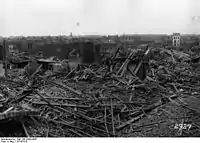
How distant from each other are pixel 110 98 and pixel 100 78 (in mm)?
823

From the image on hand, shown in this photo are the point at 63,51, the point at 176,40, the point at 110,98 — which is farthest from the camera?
the point at 63,51

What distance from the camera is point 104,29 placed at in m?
3.70

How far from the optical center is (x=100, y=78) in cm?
429

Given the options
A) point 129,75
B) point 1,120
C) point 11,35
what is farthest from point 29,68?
point 129,75

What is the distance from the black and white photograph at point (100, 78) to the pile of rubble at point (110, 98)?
15 millimetres

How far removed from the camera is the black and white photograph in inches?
117

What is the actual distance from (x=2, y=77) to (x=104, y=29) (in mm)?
2473

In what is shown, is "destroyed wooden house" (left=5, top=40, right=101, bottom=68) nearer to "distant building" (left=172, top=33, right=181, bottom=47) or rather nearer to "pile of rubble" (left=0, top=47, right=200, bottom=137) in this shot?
"pile of rubble" (left=0, top=47, right=200, bottom=137)

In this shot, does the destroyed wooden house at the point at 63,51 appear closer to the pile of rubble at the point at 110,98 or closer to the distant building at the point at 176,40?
the pile of rubble at the point at 110,98

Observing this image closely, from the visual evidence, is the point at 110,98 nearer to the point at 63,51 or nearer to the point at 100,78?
the point at 100,78

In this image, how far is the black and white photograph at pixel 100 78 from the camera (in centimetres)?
296

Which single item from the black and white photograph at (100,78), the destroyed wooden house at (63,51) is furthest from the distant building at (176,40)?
the destroyed wooden house at (63,51)

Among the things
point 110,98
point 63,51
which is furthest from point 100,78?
point 63,51

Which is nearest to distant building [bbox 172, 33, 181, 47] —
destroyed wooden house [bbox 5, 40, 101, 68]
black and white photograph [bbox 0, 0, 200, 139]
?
black and white photograph [bbox 0, 0, 200, 139]
